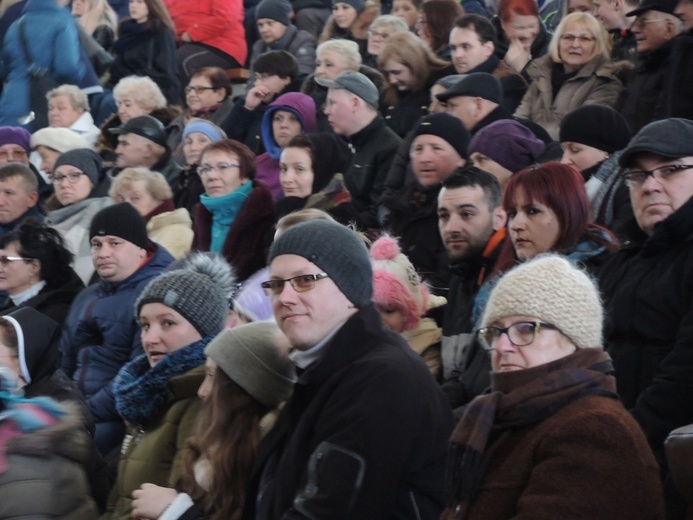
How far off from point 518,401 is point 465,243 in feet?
8.14

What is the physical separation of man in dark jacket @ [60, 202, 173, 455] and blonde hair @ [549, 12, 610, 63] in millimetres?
3068

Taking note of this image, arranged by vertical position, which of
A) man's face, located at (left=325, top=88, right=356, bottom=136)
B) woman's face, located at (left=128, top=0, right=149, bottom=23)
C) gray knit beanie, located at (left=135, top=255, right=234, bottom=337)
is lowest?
woman's face, located at (left=128, top=0, right=149, bottom=23)

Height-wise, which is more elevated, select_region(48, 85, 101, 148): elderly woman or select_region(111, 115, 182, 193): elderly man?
select_region(111, 115, 182, 193): elderly man

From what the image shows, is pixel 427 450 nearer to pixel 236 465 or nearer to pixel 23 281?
pixel 236 465

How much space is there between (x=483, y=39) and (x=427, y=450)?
5.94 metres

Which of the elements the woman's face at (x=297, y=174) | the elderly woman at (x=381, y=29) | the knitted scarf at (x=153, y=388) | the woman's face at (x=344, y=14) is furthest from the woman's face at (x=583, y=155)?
the woman's face at (x=344, y=14)

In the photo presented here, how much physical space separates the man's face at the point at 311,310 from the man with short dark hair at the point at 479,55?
532 centimetres

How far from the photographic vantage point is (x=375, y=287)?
5703 millimetres

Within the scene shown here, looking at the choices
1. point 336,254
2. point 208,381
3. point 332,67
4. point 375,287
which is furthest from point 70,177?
point 336,254

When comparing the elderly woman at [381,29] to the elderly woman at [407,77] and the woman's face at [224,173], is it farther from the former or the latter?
the woman's face at [224,173]

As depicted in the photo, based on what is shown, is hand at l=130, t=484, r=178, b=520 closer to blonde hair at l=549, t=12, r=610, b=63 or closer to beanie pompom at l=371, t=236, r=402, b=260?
beanie pompom at l=371, t=236, r=402, b=260

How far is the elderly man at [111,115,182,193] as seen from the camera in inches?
415

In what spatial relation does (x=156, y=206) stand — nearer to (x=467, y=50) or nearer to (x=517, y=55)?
(x=467, y=50)

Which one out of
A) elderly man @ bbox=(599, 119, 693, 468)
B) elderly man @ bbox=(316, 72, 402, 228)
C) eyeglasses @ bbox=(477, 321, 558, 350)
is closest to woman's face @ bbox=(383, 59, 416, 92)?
elderly man @ bbox=(316, 72, 402, 228)
